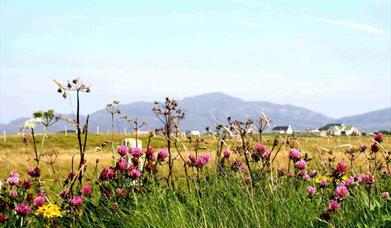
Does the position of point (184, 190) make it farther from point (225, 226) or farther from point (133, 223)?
point (225, 226)

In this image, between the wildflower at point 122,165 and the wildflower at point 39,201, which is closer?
the wildflower at point 39,201

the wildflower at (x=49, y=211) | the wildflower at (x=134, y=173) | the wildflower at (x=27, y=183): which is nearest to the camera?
the wildflower at (x=49, y=211)

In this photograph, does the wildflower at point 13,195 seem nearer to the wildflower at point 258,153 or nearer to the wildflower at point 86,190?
the wildflower at point 86,190

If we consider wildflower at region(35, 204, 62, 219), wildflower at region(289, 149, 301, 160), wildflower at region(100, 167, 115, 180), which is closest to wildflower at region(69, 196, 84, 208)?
wildflower at region(35, 204, 62, 219)

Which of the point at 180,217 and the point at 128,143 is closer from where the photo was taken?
the point at 180,217

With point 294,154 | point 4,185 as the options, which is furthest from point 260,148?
point 4,185

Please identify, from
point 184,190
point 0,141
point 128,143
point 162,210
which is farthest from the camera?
point 0,141

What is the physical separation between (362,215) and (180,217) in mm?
1902

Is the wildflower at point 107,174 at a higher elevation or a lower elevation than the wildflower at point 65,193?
higher

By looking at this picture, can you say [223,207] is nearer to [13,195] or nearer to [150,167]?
[150,167]

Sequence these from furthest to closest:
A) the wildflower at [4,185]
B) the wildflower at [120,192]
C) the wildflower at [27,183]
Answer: the wildflower at [4,185] < the wildflower at [27,183] < the wildflower at [120,192]

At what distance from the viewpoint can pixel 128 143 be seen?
36.1 feet

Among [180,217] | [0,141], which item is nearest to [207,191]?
[180,217]

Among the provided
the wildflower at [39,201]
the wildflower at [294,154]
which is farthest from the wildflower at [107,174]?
the wildflower at [294,154]
